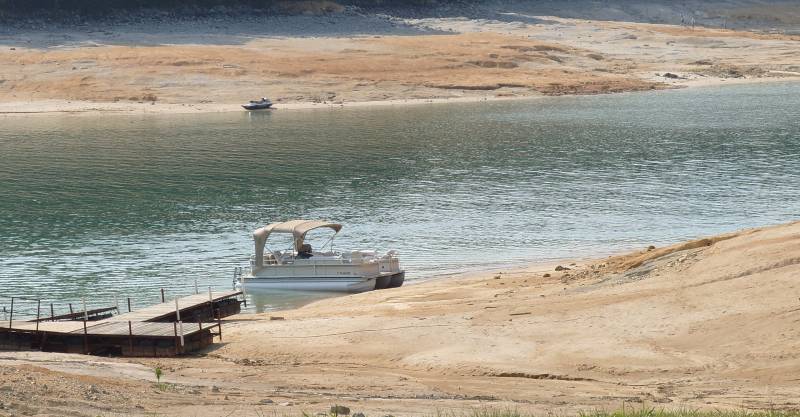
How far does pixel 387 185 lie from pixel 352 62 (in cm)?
4760

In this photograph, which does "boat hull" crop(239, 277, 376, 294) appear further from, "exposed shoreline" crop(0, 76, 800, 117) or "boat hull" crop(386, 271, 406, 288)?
"exposed shoreline" crop(0, 76, 800, 117)

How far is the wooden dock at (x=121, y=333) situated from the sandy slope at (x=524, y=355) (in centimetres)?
74

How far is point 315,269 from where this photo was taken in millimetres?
33688

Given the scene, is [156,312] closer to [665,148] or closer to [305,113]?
[665,148]

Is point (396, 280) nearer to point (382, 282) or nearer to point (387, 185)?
point (382, 282)

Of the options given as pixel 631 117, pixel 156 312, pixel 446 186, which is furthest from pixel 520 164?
pixel 156 312

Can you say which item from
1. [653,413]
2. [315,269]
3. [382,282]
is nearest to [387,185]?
[315,269]

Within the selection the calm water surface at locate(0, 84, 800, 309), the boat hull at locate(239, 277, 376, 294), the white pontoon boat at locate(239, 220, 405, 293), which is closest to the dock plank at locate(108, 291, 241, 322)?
the calm water surface at locate(0, 84, 800, 309)

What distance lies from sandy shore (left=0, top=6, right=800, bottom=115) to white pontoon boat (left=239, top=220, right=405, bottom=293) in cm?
5423

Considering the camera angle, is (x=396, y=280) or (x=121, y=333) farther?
(x=396, y=280)

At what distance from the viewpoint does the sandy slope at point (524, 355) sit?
16.9m

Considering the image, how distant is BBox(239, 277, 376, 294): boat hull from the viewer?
32938 millimetres

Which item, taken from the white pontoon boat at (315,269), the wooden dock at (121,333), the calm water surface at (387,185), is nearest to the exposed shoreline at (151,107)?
the calm water surface at (387,185)

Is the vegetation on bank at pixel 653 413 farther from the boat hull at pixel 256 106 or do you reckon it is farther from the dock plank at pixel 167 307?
the boat hull at pixel 256 106
